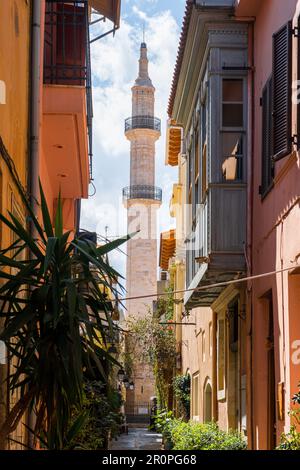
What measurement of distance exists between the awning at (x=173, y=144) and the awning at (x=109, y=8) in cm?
1343

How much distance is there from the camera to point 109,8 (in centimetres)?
1625

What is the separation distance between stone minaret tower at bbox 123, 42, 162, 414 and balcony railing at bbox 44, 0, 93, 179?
44779 mm

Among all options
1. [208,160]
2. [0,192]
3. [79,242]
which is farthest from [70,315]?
[208,160]

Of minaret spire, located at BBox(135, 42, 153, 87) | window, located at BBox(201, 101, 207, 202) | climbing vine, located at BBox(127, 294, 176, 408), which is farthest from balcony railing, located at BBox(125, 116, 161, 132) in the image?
window, located at BBox(201, 101, 207, 202)

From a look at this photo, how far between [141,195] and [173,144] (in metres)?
28.5

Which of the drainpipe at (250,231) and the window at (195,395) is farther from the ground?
the drainpipe at (250,231)

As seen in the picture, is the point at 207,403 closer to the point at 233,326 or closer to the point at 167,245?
→ the point at 233,326

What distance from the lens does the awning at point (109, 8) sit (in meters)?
16.0

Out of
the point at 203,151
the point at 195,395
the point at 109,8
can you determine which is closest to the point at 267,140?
the point at 203,151

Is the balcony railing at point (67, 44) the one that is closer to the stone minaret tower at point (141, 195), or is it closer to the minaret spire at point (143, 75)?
the stone minaret tower at point (141, 195)

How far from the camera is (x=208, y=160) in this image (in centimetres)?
1557

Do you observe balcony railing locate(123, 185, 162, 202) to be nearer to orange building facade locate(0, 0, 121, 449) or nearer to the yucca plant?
orange building facade locate(0, 0, 121, 449)

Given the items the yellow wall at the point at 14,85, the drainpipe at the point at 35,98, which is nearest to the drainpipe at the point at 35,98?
the drainpipe at the point at 35,98

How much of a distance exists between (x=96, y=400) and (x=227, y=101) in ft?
19.3
